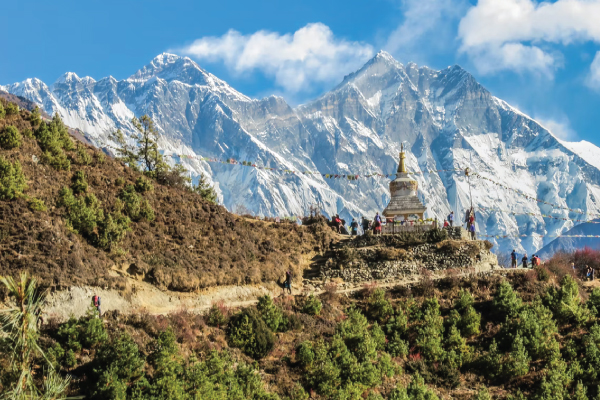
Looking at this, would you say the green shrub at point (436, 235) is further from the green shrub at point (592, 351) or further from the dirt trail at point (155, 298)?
the green shrub at point (592, 351)

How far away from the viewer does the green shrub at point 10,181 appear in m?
28.3

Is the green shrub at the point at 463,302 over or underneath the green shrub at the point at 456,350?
over

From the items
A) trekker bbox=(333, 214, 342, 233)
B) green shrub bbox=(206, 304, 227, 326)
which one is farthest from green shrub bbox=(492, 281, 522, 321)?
trekker bbox=(333, 214, 342, 233)

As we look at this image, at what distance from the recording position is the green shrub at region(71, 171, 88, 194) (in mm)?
32844

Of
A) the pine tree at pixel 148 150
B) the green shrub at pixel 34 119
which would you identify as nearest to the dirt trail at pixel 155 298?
the green shrub at pixel 34 119

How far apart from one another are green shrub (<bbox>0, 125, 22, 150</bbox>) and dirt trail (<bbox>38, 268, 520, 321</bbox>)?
1091cm

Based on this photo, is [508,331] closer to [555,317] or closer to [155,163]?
[555,317]

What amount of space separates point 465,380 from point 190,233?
18.8m

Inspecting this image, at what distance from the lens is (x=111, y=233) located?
31078 mm

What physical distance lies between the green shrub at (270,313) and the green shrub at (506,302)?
12453 millimetres

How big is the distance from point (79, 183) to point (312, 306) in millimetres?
15061

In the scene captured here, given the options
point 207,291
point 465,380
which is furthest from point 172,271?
point 465,380

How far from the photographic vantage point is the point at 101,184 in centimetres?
3562

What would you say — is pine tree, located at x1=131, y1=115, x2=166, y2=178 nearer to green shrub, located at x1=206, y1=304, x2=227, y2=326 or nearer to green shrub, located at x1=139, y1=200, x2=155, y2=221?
green shrub, located at x1=139, y1=200, x2=155, y2=221
